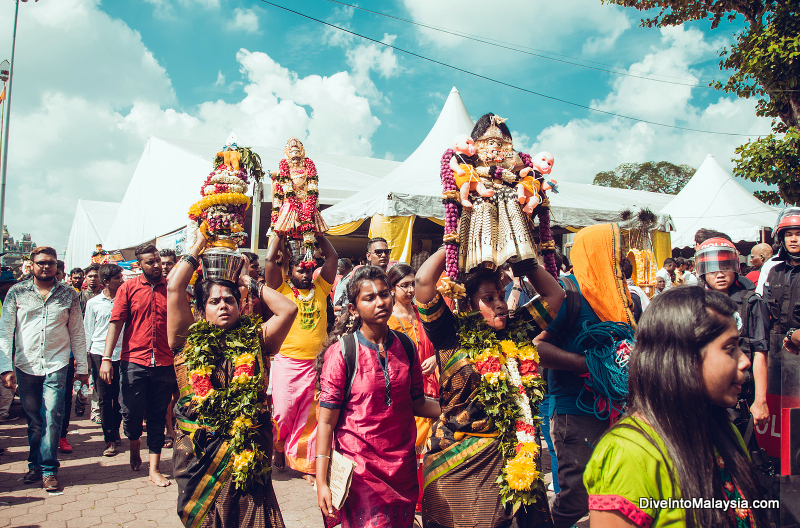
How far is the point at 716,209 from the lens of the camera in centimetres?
1591

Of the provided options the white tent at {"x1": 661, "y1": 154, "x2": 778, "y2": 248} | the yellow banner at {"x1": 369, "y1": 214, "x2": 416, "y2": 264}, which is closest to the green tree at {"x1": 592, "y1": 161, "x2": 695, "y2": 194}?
the white tent at {"x1": 661, "y1": 154, "x2": 778, "y2": 248}

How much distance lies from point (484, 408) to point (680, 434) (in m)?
1.31

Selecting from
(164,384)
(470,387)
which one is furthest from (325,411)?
(164,384)

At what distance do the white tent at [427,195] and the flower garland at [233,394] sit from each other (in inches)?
272

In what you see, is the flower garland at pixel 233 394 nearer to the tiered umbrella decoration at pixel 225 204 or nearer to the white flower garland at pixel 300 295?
the tiered umbrella decoration at pixel 225 204

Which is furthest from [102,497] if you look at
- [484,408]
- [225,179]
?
[484,408]

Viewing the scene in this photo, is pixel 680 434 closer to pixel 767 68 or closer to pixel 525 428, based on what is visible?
pixel 525 428

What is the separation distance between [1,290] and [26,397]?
3.43 m

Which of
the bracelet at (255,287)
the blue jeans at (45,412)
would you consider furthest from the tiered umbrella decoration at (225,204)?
the blue jeans at (45,412)

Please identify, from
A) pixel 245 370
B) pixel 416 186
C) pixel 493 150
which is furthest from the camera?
pixel 416 186

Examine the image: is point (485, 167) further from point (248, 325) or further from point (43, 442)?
point (43, 442)

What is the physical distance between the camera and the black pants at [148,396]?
16.6ft

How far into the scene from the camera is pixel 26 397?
5.05 meters

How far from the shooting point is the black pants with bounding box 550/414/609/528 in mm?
2953
